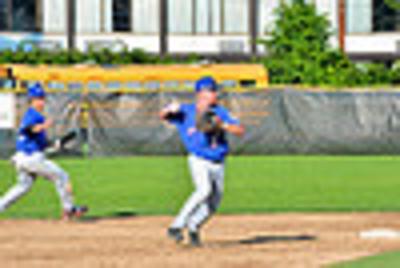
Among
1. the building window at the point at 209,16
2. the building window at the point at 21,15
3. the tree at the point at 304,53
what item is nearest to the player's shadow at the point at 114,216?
the tree at the point at 304,53

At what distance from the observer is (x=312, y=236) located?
16344 mm

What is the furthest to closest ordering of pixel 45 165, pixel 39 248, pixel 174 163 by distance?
pixel 174 163 < pixel 45 165 < pixel 39 248

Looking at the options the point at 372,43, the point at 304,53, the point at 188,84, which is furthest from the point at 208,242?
the point at 372,43

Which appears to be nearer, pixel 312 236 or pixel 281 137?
pixel 312 236

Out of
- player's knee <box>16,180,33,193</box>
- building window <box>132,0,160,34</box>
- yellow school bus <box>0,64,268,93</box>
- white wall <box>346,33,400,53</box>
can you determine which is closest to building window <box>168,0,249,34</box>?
building window <box>132,0,160,34</box>

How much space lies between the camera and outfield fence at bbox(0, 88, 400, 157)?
3556 centimetres

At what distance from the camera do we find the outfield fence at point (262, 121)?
35562mm

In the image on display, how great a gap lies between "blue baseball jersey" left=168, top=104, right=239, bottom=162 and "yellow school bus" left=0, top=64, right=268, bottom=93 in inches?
1036

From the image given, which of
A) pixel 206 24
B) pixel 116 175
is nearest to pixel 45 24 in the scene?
pixel 206 24

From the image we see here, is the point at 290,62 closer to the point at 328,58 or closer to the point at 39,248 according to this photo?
the point at 328,58

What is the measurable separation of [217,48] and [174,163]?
29.4 metres

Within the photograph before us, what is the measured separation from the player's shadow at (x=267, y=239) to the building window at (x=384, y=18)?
4868 centimetres

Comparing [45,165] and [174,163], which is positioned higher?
[45,165]

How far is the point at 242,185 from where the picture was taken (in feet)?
85.9
